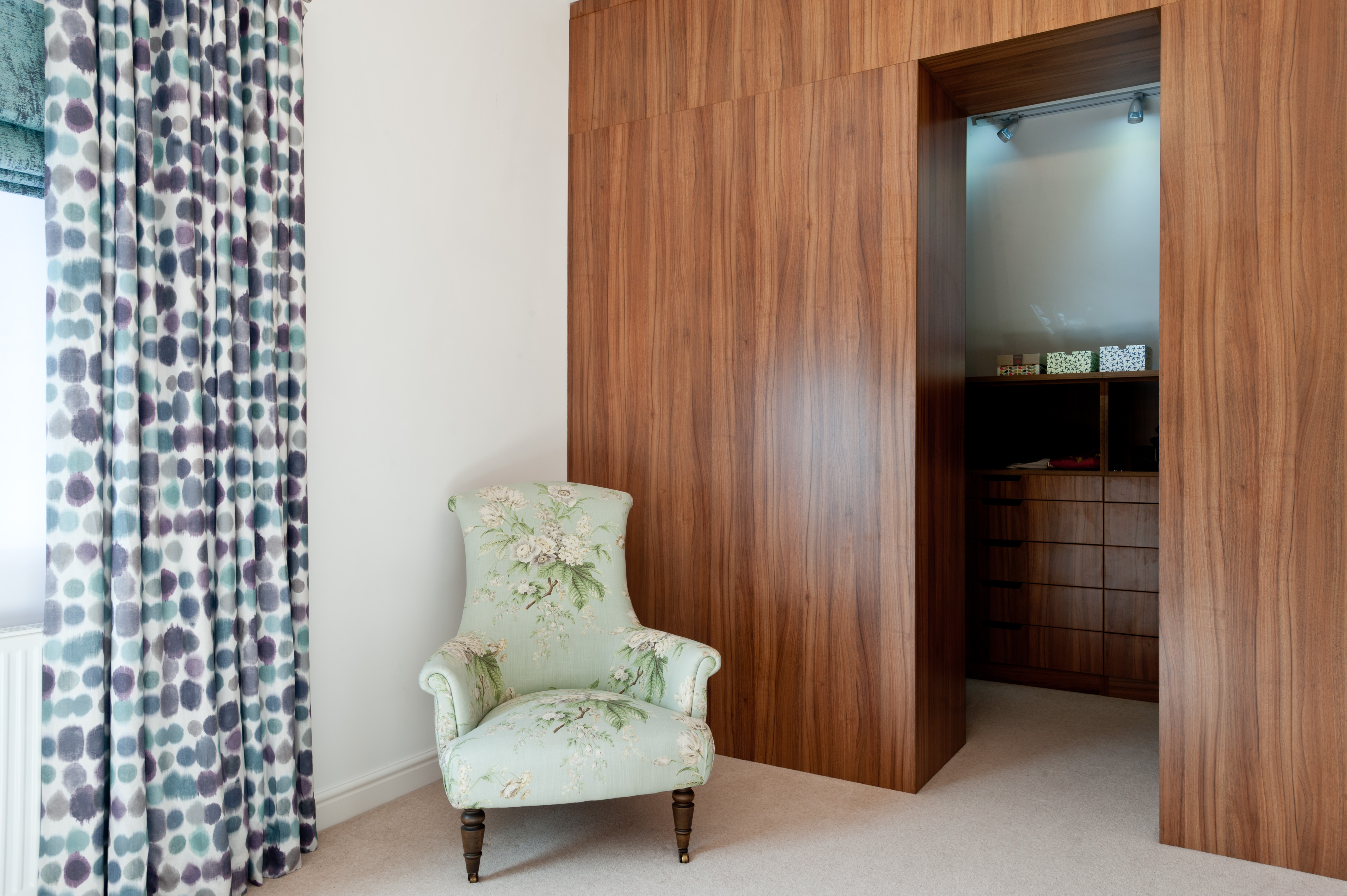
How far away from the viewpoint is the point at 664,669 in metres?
2.46

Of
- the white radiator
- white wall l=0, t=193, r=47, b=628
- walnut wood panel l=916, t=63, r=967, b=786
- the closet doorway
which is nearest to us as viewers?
the white radiator

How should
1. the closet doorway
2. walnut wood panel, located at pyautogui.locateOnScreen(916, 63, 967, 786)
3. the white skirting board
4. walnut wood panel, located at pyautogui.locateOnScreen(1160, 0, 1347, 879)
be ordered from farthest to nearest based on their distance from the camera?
the closet doorway → walnut wood panel, located at pyautogui.locateOnScreen(916, 63, 967, 786) → the white skirting board → walnut wood panel, located at pyautogui.locateOnScreen(1160, 0, 1347, 879)

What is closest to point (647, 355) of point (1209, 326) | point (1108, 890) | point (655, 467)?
point (655, 467)

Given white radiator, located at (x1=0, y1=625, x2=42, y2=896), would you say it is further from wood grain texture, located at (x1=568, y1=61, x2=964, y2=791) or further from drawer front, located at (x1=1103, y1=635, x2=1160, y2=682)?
drawer front, located at (x1=1103, y1=635, x2=1160, y2=682)

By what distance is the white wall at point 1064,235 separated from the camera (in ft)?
13.7

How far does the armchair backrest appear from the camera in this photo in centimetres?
261

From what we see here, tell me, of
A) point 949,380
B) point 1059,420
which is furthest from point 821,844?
point 1059,420

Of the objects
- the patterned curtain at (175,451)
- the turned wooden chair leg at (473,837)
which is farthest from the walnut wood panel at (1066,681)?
the patterned curtain at (175,451)

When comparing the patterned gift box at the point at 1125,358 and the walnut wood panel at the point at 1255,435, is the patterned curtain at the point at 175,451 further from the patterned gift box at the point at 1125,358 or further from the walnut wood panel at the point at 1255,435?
the patterned gift box at the point at 1125,358

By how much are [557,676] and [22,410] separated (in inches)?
59.6

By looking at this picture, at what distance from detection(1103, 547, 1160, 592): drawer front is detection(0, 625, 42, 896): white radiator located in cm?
390

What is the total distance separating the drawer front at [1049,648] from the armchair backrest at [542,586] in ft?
7.34

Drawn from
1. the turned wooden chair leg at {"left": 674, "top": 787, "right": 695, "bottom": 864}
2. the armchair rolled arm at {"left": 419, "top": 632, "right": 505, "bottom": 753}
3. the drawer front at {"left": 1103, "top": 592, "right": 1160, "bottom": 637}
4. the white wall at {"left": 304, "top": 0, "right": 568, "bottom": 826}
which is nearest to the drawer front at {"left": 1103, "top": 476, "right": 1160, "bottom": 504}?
the drawer front at {"left": 1103, "top": 592, "right": 1160, "bottom": 637}

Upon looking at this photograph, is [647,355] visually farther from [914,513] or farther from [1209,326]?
[1209,326]
